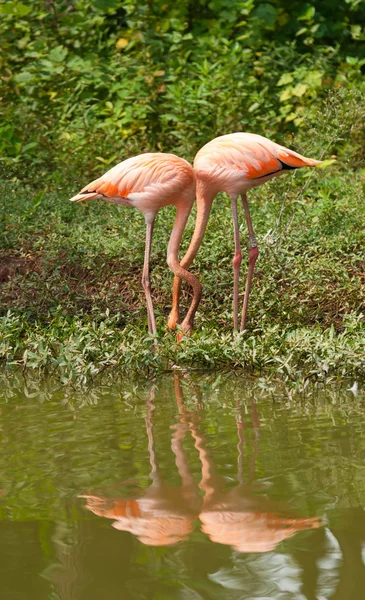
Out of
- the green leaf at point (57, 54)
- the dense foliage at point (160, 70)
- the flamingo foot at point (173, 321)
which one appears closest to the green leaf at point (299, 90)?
the dense foliage at point (160, 70)

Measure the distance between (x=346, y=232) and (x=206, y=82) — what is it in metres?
3.06

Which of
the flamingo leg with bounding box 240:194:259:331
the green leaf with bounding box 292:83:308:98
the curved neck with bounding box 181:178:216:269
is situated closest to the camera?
the curved neck with bounding box 181:178:216:269

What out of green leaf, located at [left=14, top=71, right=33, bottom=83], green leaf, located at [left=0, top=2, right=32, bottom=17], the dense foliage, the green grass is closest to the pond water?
the green grass

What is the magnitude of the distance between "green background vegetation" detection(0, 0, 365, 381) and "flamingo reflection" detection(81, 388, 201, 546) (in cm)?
156

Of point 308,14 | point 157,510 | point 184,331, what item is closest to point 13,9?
point 308,14

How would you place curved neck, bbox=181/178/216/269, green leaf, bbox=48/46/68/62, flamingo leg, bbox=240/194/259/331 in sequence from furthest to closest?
green leaf, bbox=48/46/68/62
flamingo leg, bbox=240/194/259/331
curved neck, bbox=181/178/216/269

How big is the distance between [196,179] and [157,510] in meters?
2.74

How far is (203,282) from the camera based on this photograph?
603 cm

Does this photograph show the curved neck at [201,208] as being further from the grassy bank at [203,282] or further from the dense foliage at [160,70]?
the dense foliage at [160,70]

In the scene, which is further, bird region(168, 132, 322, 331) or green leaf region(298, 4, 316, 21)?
green leaf region(298, 4, 316, 21)

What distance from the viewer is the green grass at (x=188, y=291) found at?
4.64 meters

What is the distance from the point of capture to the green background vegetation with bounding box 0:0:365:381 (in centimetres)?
493

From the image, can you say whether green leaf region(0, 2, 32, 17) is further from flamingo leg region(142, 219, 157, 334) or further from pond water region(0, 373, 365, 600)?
pond water region(0, 373, 365, 600)

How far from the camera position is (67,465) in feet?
9.93
